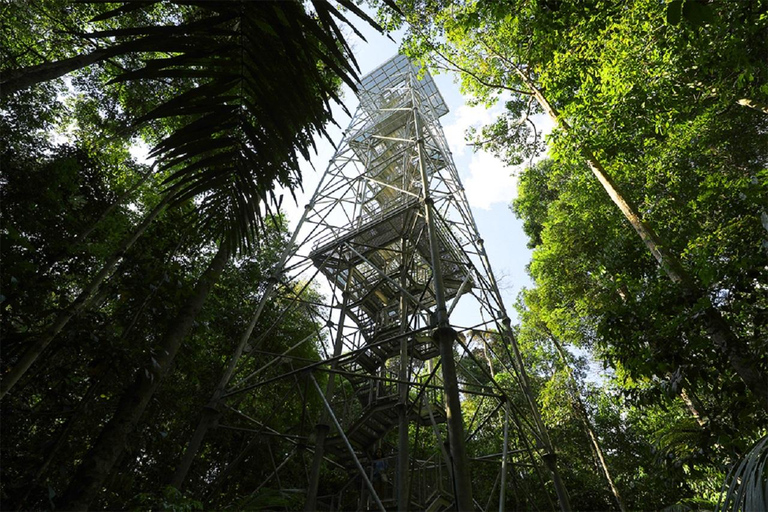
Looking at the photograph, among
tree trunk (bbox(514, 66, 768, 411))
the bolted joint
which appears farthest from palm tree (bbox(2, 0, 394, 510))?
tree trunk (bbox(514, 66, 768, 411))

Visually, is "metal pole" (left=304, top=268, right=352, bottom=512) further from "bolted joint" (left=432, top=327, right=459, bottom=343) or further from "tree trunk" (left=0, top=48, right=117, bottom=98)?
"tree trunk" (left=0, top=48, right=117, bottom=98)

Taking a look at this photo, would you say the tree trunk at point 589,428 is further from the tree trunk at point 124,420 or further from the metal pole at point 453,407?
the tree trunk at point 124,420

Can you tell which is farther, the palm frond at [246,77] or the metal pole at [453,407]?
the metal pole at [453,407]

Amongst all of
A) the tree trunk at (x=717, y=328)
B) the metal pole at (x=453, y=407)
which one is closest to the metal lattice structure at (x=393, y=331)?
A: the metal pole at (x=453, y=407)

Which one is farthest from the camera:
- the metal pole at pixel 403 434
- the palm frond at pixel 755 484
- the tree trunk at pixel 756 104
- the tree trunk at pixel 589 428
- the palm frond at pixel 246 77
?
the tree trunk at pixel 589 428

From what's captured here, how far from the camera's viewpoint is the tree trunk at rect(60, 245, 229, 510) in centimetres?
409

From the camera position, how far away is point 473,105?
10492 mm

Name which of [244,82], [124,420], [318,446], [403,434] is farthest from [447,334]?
[244,82]

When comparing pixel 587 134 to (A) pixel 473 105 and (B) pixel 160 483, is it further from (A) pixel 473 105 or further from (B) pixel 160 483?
(B) pixel 160 483

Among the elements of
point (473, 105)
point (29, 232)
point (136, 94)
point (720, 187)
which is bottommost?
point (29, 232)

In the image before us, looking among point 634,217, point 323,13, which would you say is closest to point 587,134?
point 634,217

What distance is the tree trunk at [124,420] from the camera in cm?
409

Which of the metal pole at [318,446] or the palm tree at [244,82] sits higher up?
the metal pole at [318,446]

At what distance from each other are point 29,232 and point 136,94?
3282mm
